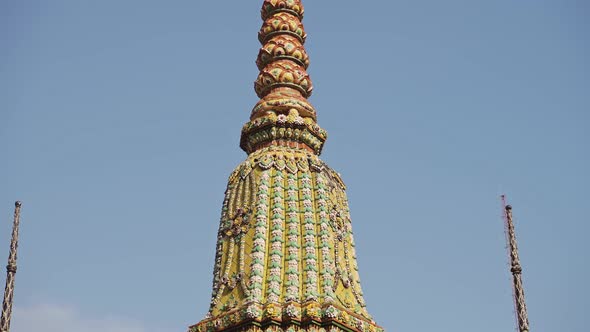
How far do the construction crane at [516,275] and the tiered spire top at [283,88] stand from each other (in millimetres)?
6917

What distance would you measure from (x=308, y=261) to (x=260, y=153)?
14.8 feet

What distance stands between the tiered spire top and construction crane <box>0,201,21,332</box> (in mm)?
7777

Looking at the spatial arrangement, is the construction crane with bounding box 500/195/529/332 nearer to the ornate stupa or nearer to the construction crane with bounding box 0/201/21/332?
the ornate stupa

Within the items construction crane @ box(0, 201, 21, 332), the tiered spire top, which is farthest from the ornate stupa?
construction crane @ box(0, 201, 21, 332)

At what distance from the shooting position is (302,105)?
3241 cm

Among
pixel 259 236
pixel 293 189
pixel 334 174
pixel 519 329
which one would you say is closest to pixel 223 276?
pixel 259 236

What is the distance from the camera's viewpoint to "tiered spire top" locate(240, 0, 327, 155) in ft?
104

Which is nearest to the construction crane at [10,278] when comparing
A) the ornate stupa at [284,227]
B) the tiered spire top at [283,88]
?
the ornate stupa at [284,227]

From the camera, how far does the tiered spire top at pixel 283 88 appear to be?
104ft

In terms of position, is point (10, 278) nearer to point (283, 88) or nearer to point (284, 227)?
point (284, 227)

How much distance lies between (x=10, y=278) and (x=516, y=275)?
13044mm

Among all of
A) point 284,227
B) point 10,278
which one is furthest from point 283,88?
point 10,278

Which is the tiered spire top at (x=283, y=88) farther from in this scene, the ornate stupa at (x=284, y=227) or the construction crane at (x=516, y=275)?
the construction crane at (x=516, y=275)

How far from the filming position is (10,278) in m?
26.9
